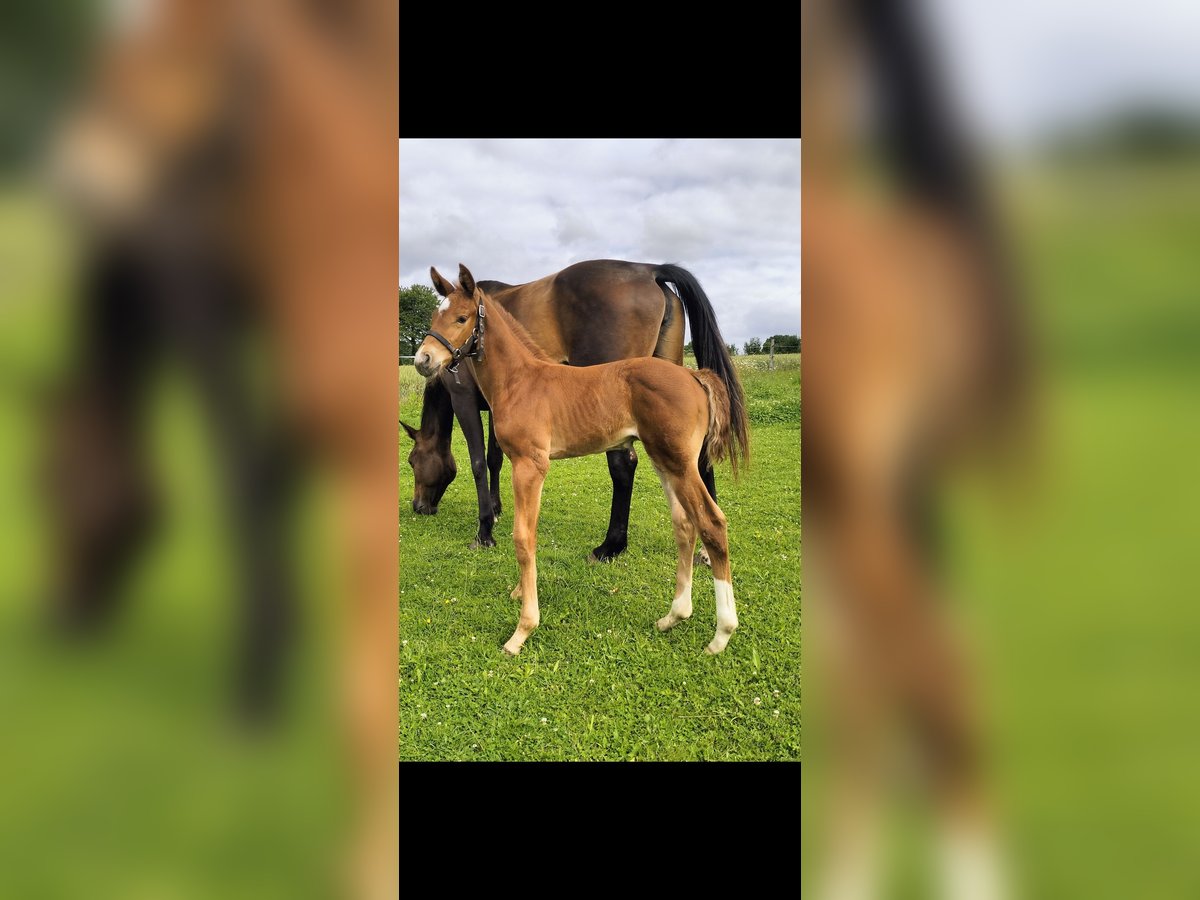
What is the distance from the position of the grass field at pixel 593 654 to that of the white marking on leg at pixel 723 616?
0.07 meters

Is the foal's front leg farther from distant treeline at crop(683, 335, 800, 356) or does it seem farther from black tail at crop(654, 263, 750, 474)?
distant treeline at crop(683, 335, 800, 356)

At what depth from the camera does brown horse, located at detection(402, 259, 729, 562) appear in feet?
13.8

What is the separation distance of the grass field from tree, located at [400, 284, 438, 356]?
8.77 ft

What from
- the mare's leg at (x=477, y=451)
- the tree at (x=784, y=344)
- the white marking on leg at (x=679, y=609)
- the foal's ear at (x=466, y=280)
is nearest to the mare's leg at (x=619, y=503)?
the mare's leg at (x=477, y=451)
